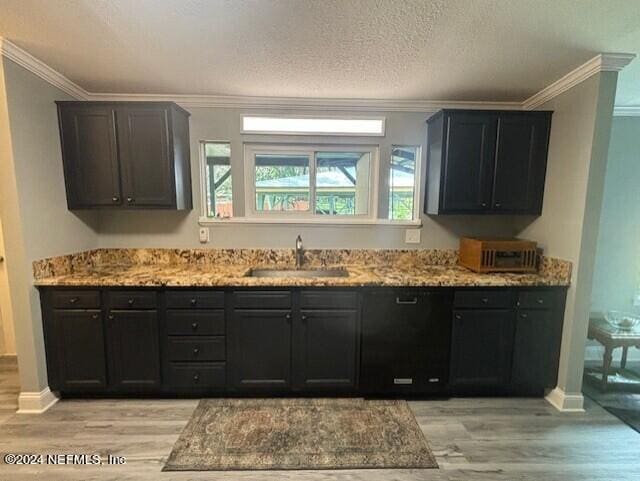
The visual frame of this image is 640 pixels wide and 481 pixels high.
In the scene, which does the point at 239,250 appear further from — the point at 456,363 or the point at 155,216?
the point at 456,363

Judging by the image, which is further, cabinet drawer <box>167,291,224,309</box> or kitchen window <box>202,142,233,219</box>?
kitchen window <box>202,142,233,219</box>

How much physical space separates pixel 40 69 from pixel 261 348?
97.8 inches

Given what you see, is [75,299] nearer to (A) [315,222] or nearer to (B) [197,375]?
(B) [197,375]

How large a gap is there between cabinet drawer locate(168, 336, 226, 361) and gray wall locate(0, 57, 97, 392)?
0.93 meters

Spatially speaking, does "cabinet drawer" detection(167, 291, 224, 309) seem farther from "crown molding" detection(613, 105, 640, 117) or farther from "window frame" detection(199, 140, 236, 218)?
"crown molding" detection(613, 105, 640, 117)

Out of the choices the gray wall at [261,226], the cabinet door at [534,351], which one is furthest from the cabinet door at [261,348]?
the cabinet door at [534,351]

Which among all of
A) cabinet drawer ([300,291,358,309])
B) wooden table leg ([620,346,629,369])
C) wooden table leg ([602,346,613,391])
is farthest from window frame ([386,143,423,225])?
wooden table leg ([620,346,629,369])

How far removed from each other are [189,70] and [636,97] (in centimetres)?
355

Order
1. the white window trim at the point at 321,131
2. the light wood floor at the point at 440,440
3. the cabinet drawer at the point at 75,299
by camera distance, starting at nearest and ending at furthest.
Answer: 1. the light wood floor at the point at 440,440
2. the cabinet drawer at the point at 75,299
3. the white window trim at the point at 321,131

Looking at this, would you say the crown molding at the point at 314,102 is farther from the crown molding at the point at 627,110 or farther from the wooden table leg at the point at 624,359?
the wooden table leg at the point at 624,359

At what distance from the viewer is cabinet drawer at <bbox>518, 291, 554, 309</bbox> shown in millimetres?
2213

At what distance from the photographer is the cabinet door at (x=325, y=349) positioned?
87.7 inches

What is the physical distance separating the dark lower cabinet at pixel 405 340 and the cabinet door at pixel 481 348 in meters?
0.08

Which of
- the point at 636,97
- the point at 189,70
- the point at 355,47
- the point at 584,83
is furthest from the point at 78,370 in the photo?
the point at 636,97
